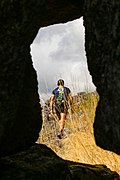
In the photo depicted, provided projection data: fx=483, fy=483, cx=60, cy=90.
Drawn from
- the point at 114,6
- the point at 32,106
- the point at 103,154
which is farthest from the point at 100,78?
the point at 103,154

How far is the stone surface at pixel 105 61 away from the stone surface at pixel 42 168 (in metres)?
0.49

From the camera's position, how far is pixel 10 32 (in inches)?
122

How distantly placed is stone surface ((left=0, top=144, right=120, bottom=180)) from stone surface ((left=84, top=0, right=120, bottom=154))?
0.49m

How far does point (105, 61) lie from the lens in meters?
2.97

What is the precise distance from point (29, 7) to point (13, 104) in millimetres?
652

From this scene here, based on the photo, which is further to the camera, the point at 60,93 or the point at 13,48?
the point at 60,93

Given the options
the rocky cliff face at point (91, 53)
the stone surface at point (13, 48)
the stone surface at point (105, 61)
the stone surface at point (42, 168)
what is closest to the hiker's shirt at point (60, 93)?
the stone surface at point (42, 168)

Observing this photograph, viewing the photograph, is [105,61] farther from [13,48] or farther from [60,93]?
[60,93]

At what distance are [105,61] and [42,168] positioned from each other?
1.03m

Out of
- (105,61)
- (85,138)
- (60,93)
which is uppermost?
(105,61)

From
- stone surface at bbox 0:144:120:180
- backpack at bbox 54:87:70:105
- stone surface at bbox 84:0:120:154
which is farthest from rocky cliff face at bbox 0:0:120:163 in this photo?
backpack at bbox 54:87:70:105

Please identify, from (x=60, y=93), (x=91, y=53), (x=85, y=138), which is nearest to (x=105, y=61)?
(x=91, y=53)

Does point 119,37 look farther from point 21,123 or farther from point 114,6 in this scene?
point 21,123

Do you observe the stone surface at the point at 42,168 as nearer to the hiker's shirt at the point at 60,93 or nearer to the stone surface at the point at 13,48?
the stone surface at the point at 13,48
